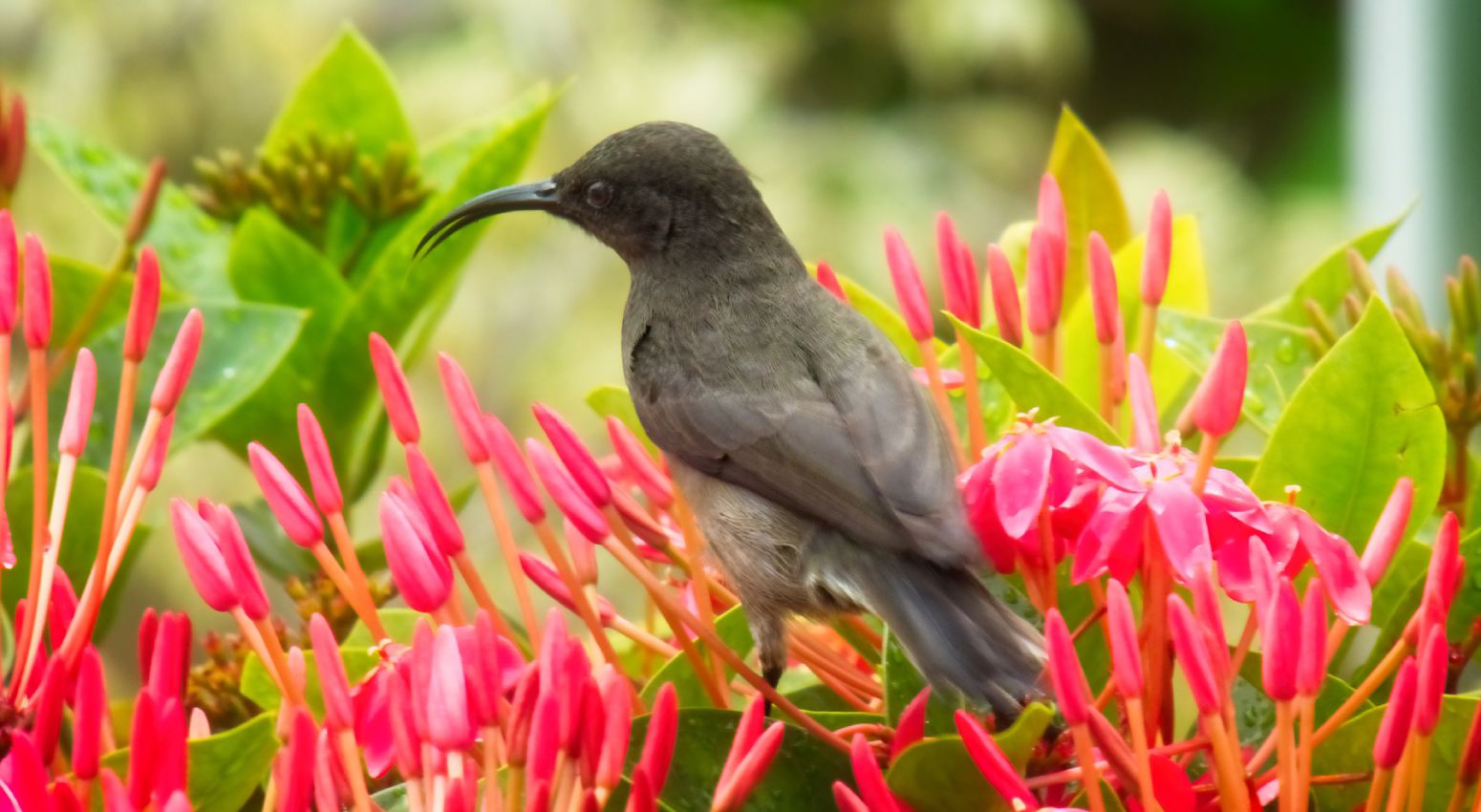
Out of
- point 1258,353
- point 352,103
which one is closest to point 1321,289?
point 1258,353

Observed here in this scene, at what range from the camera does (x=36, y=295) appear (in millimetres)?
1276

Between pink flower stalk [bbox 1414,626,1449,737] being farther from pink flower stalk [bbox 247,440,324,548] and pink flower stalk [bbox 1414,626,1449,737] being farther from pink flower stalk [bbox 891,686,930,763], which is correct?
pink flower stalk [bbox 247,440,324,548]

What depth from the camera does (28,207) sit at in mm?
6859

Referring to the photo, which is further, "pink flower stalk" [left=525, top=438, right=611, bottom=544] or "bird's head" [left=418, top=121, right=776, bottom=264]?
"bird's head" [left=418, top=121, right=776, bottom=264]

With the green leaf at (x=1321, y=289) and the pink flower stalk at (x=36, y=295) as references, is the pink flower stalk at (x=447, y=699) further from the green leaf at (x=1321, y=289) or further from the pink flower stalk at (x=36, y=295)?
the green leaf at (x=1321, y=289)

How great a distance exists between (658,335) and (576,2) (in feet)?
19.8

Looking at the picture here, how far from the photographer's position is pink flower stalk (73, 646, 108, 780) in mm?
1017

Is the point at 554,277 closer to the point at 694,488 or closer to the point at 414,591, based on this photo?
the point at 694,488

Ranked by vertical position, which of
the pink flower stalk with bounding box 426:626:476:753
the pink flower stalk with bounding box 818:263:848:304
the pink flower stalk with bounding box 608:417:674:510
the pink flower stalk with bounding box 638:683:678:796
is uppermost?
the pink flower stalk with bounding box 818:263:848:304

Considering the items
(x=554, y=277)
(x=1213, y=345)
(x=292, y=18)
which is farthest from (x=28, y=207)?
(x=1213, y=345)

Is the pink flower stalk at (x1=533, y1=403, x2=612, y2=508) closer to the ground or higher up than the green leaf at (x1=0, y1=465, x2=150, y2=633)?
higher up

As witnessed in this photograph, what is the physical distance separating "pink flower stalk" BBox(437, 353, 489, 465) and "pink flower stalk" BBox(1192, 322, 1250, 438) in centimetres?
50

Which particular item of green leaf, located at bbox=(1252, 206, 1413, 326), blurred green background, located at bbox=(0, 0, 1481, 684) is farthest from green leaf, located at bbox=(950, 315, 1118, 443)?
blurred green background, located at bbox=(0, 0, 1481, 684)

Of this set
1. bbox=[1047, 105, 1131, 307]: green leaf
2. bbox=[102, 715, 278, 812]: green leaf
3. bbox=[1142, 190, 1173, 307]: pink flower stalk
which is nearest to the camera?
bbox=[102, 715, 278, 812]: green leaf
